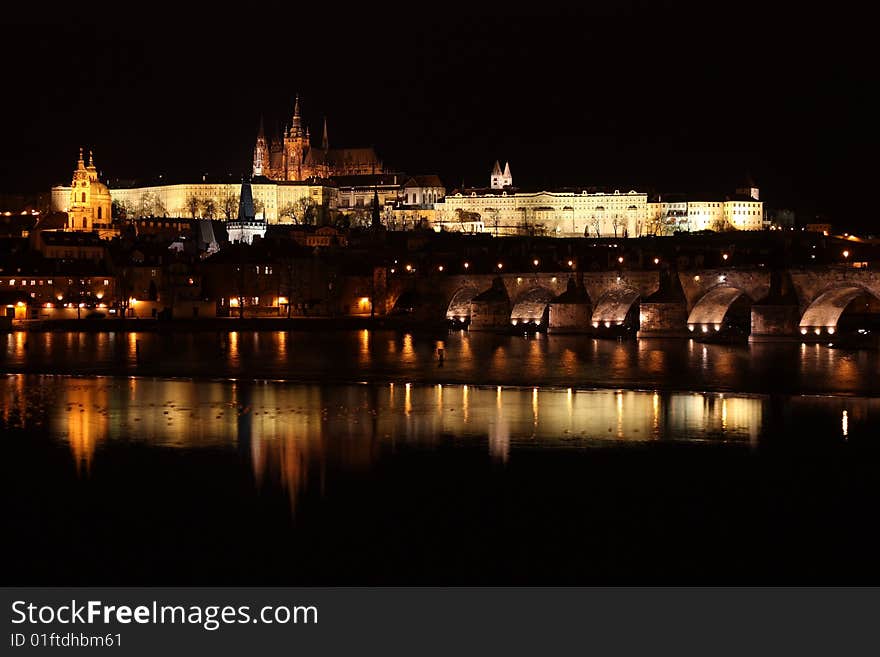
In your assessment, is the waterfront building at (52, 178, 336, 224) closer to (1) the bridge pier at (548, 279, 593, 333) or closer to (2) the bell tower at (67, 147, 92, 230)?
(2) the bell tower at (67, 147, 92, 230)

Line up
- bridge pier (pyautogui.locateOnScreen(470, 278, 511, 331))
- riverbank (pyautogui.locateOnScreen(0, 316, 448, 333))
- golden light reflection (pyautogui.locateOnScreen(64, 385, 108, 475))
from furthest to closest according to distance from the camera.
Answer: bridge pier (pyautogui.locateOnScreen(470, 278, 511, 331))
riverbank (pyautogui.locateOnScreen(0, 316, 448, 333))
golden light reflection (pyautogui.locateOnScreen(64, 385, 108, 475))

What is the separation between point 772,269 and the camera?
46969mm

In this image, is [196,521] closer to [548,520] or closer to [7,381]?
[548,520]

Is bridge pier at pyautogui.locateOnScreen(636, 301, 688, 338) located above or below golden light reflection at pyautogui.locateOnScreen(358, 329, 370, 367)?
above

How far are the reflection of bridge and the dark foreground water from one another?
2019 cm

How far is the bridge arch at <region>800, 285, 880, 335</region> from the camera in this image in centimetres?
4662

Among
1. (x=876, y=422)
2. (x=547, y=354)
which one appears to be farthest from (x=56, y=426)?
(x=547, y=354)

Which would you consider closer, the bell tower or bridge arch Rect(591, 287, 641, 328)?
bridge arch Rect(591, 287, 641, 328)

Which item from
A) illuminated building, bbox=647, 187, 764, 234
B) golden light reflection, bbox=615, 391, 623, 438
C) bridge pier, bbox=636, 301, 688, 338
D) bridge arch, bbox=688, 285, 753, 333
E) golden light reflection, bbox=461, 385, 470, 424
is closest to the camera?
golden light reflection, bbox=615, 391, 623, 438

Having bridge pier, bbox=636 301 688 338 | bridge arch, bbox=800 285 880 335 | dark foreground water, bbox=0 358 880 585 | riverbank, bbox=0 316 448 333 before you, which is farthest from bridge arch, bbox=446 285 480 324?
dark foreground water, bbox=0 358 880 585

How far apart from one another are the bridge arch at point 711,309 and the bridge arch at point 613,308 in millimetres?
3772

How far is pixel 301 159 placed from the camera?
7269 inches

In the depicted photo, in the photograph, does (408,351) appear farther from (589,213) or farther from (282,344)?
(589,213)

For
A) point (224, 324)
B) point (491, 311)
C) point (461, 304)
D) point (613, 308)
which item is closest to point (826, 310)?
point (613, 308)
